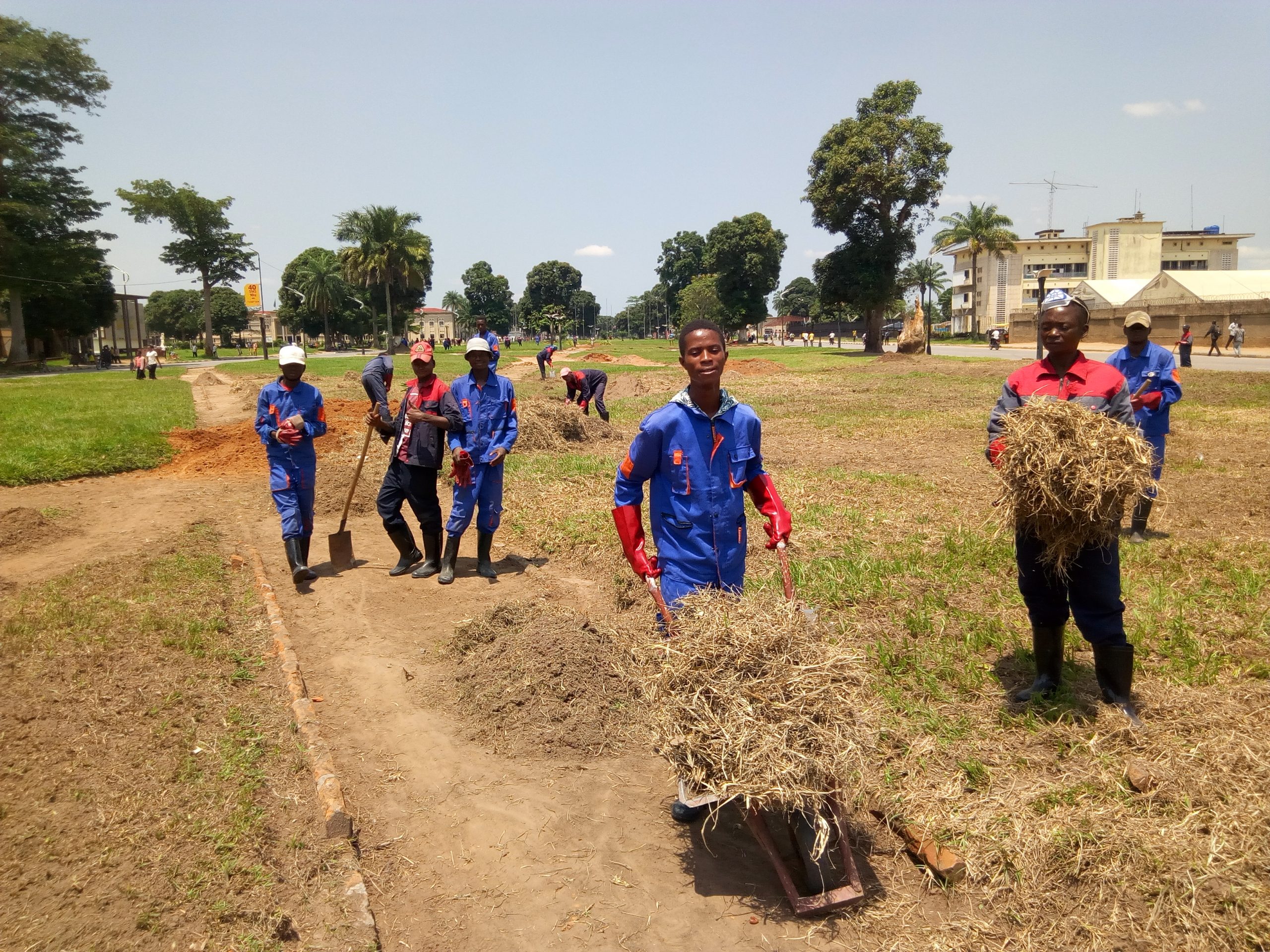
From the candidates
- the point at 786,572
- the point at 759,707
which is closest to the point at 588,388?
the point at 786,572

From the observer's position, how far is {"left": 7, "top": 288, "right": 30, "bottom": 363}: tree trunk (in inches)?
1679

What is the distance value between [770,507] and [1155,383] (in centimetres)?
536

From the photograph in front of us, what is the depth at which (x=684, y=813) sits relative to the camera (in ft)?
12.3

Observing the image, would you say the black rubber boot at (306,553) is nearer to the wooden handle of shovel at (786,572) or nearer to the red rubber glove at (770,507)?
the red rubber glove at (770,507)

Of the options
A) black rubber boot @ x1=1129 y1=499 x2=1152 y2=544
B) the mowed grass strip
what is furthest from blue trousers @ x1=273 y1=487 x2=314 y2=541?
black rubber boot @ x1=1129 y1=499 x2=1152 y2=544

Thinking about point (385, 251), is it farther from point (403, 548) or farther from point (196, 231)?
point (403, 548)

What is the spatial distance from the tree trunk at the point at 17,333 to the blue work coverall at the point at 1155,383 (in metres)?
50.7

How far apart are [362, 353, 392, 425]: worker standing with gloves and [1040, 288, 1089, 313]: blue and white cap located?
5.61 metres

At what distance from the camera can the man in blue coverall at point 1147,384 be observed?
726cm

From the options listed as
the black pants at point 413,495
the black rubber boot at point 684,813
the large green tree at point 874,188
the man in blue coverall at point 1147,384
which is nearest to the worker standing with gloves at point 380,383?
the black pants at point 413,495

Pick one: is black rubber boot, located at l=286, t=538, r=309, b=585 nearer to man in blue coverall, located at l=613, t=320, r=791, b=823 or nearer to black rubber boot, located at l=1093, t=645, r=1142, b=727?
man in blue coverall, located at l=613, t=320, r=791, b=823

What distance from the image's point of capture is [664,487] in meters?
3.72

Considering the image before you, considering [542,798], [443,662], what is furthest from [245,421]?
[542,798]

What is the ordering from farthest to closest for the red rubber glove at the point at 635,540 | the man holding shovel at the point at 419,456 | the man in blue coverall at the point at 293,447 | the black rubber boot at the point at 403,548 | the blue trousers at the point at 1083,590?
1. the black rubber boot at the point at 403,548
2. the man holding shovel at the point at 419,456
3. the man in blue coverall at the point at 293,447
4. the blue trousers at the point at 1083,590
5. the red rubber glove at the point at 635,540
